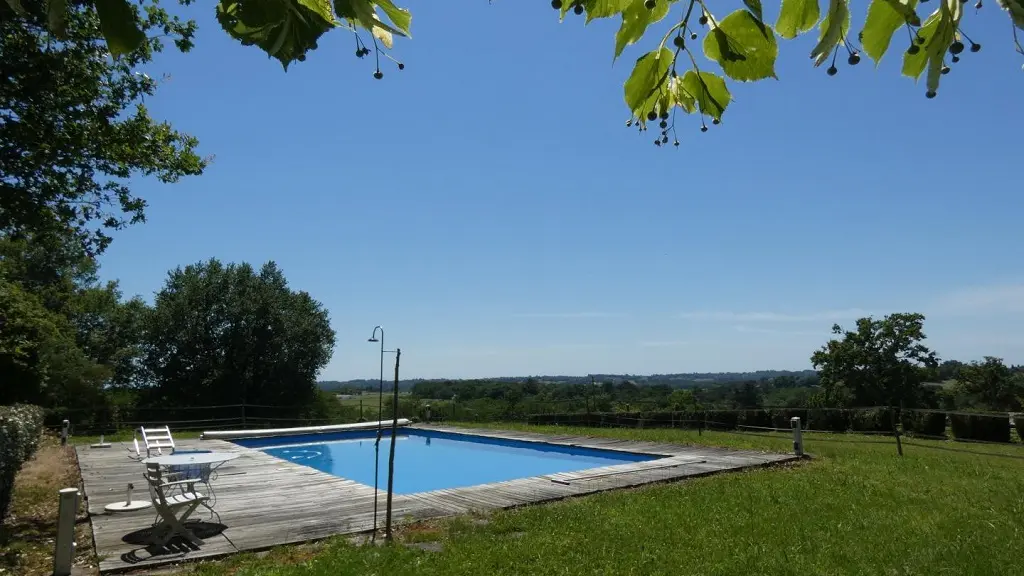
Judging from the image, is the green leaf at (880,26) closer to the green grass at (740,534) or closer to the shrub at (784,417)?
the green grass at (740,534)

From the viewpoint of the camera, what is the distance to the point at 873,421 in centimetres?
1683

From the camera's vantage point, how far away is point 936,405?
29828 millimetres

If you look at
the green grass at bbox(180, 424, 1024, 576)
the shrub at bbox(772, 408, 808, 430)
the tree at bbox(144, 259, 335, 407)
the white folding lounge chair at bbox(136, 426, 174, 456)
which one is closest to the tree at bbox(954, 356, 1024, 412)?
the shrub at bbox(772, 408, 808, 430)

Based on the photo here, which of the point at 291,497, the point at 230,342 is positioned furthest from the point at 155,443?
Result: the point at 230,342

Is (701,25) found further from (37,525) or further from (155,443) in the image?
(155,443)

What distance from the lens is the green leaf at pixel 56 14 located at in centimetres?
79

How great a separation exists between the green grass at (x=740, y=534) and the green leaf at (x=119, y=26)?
4.65m

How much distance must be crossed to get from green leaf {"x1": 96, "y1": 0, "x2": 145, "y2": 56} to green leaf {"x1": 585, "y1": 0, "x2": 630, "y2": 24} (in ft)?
2.26

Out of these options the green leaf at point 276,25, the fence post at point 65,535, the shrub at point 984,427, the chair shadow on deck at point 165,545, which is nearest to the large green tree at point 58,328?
the chair shadow on deck at point 165,545

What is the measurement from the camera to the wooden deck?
19.2 ft

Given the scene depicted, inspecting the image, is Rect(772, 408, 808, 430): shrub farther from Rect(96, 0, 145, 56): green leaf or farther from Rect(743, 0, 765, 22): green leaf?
Rect(96, 0, 145, 56): green leaf

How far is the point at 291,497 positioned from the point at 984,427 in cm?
1518

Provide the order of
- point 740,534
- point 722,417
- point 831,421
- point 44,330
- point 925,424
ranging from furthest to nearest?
point 722,417
point 831,421
point 925,424
point 44,330
point 740,534

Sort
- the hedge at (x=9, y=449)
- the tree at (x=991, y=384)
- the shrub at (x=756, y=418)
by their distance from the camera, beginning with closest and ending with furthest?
the hedge at (x=9, y=449) < the shrub at (x=756, y=418) < the tree at (x=991, y=384)
